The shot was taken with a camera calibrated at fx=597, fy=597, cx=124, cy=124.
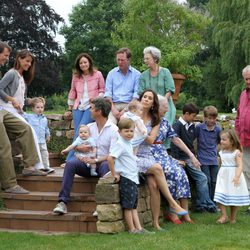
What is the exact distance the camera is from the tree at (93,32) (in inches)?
1823

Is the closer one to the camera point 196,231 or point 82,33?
point 196,231

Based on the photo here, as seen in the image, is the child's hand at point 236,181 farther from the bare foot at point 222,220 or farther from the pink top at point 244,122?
the pink top at point 244,122

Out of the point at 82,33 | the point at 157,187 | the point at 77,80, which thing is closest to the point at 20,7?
the point at 82,33

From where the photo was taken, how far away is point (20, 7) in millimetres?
36719

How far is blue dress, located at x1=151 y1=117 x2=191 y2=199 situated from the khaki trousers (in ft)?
5.22

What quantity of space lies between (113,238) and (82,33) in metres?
45.0

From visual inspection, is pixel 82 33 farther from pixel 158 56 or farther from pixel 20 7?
pixel 158 56

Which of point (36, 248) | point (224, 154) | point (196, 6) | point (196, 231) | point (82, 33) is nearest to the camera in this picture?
point (36, 248)

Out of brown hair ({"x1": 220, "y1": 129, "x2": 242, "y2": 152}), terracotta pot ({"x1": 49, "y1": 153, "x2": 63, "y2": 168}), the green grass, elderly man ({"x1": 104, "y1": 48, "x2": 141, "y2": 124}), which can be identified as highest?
elderly man ({"x1": 104, "y1": 48, "x2": 141, "y2": 124})

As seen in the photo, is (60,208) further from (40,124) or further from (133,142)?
(40,124)

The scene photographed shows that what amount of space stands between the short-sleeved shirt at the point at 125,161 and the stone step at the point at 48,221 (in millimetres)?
654

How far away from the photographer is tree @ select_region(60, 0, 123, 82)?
4631 centimetres

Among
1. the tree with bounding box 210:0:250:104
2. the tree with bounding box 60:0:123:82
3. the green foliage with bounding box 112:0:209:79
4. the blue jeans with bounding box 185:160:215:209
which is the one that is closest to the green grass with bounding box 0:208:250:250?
the blue jeans with bounding box 185:160:215:209

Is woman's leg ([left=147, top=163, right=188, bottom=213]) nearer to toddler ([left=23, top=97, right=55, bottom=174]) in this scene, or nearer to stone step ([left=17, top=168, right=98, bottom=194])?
stone step ([left=17, top=168, right=98, bottom=194])
